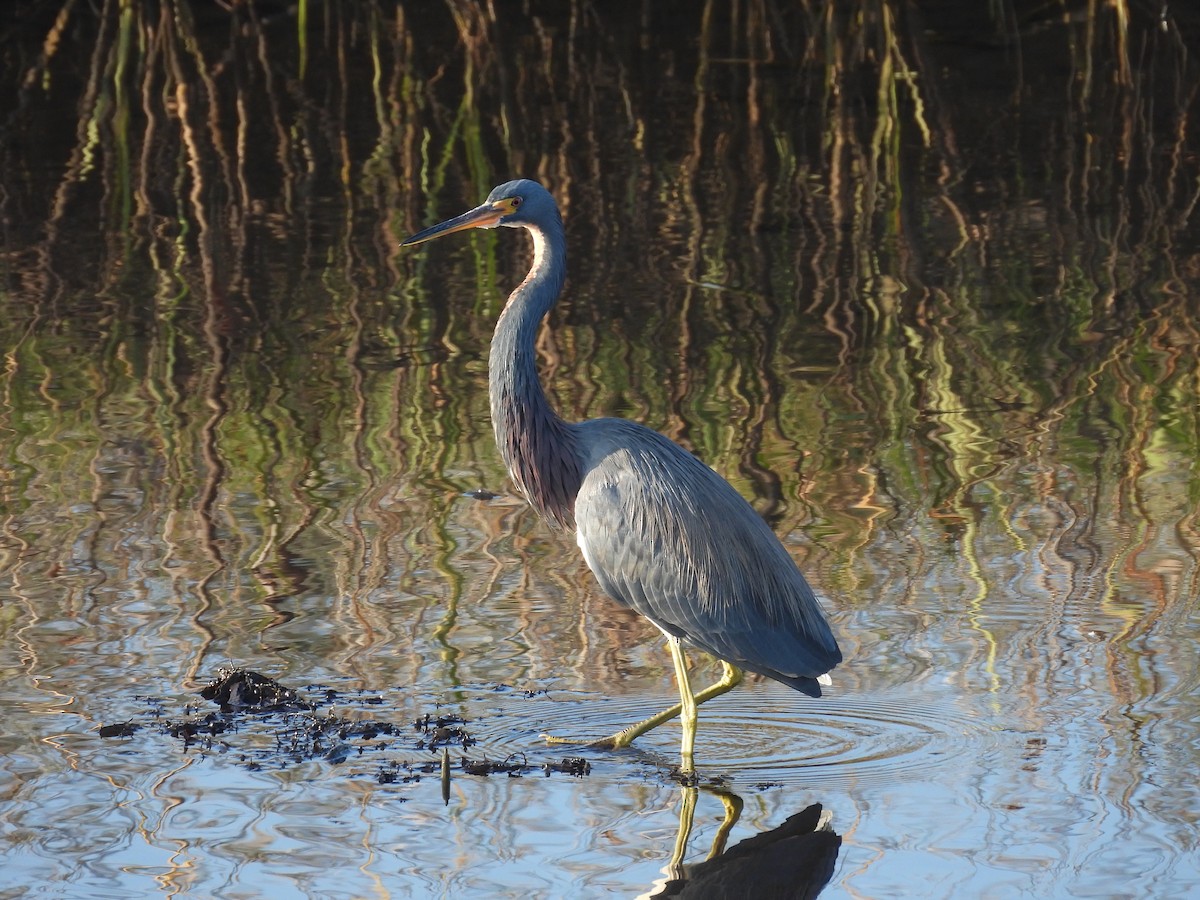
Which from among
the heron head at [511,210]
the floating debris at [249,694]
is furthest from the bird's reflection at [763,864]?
the heron head at [511,210]

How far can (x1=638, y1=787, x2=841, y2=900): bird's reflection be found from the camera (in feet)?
16.1

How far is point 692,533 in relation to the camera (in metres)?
5.94

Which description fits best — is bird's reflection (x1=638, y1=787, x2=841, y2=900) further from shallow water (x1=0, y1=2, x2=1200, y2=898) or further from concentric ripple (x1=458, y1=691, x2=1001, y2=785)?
concentric ripple (x1=458, y1=691, x2=1001, y2=785)

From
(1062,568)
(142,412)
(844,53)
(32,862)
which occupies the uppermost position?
(844,53)

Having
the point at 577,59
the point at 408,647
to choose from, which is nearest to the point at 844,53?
the point at 577,59

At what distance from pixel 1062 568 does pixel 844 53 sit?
9.20m

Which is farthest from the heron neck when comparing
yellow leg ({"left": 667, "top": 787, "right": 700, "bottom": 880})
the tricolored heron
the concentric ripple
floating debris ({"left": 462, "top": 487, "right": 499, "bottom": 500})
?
floating debris ({"left": 462, "top": 487, "right": 499, "bottom": 500})

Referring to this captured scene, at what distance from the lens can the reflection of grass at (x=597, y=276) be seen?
771 centimetres

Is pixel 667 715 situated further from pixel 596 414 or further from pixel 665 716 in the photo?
pixel 596 414

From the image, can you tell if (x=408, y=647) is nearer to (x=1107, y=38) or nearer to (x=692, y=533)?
(x=692, y=533)

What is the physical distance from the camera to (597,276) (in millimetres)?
10695

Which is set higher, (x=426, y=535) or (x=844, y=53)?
(x=844, y=53)

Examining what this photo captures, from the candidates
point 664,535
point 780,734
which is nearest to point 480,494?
point 664,535

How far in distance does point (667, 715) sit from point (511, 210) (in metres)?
1.75
